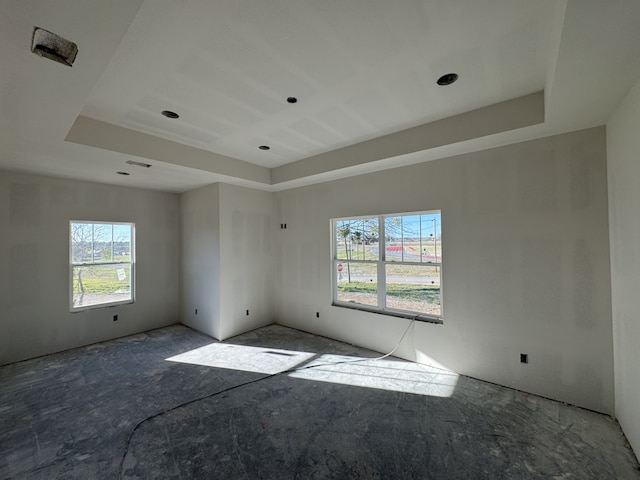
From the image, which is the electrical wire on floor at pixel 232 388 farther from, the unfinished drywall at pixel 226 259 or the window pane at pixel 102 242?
the window pane at pixel 102 242

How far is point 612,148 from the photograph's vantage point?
252cm

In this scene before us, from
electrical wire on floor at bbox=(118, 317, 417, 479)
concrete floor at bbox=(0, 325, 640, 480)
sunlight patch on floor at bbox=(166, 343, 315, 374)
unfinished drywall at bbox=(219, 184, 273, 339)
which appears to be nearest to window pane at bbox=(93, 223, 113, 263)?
concrete floor at bbox=(0, 325, 640, 480)

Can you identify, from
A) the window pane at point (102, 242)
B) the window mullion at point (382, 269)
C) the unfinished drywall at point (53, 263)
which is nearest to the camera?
the unfinished drywall at point (53, 263)

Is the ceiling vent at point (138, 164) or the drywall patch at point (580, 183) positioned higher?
the ceiling vent at point (138, 164)

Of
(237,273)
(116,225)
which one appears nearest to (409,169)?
(237,273)

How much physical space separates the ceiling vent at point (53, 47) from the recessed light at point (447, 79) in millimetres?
2643

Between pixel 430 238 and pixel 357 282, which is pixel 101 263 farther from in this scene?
pixel 430 238

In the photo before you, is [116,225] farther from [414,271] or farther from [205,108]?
[414,271]

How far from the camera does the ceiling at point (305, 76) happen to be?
62.1 inches

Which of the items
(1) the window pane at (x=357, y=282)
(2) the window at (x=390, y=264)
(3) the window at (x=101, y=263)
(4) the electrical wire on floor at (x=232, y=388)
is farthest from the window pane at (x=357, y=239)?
(3) the window at (x=101, y=263)

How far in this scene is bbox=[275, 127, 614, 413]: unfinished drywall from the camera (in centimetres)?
273

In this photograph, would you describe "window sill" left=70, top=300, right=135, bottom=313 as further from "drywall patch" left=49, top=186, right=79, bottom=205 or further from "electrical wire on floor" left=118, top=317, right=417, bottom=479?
"electrical wire on floor" left=118, top=317, right=417, bottom=479

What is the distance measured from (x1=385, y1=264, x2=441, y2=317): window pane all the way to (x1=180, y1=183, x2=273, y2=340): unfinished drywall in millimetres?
2645

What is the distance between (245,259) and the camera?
528 centimetres
